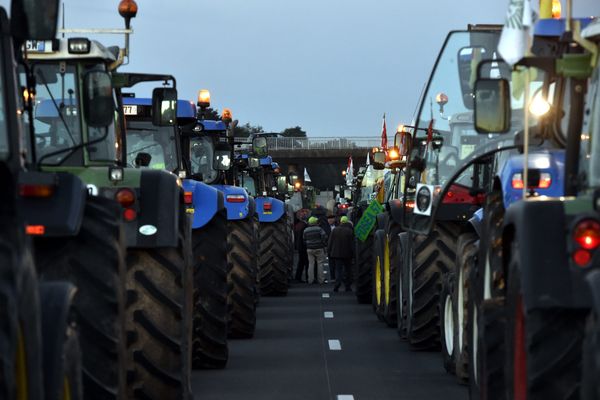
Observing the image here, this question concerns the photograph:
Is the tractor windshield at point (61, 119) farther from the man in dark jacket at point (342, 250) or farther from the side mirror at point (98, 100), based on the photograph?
the man in dark jacket at point (342, 250)

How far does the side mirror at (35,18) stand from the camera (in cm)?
820

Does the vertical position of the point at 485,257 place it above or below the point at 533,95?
below

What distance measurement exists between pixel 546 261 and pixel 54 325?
7.95ft

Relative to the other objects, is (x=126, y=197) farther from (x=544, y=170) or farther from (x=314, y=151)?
(x=314, y=151)

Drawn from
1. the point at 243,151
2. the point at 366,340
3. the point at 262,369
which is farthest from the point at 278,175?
the point at 262,369

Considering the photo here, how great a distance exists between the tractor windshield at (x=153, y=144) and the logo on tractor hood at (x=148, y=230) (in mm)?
5814

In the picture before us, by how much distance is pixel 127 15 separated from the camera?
1403 centimetres

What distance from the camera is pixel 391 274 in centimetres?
2312

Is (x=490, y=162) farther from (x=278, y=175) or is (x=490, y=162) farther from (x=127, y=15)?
(x=278, y=175)

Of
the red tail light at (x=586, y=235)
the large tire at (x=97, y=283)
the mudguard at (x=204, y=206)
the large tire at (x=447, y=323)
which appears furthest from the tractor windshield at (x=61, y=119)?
the large tire at (x=447, y=323)

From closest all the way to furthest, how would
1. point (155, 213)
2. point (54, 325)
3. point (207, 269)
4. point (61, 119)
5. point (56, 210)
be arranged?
point (54, 325), point (56, 210), point (61, 119), point (155, 213), point (207, 269)

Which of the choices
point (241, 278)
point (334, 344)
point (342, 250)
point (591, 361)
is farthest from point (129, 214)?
point (342, 250)

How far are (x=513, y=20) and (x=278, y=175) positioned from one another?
1456 inches

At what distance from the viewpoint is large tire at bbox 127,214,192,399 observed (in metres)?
12.2
